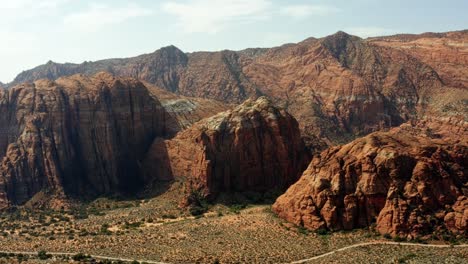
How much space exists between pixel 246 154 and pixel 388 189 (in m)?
33.2

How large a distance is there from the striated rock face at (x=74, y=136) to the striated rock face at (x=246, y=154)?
17.8 m

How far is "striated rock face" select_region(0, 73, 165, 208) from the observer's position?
11312 centimetres

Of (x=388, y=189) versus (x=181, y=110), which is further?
(x=181, y=110)

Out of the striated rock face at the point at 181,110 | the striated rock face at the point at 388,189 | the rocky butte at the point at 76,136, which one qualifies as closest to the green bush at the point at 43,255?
the striated rock face at the point at 388,189

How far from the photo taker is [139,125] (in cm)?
12288

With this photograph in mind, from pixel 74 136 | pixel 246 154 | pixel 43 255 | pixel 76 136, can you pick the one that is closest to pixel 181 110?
pixel 76 136

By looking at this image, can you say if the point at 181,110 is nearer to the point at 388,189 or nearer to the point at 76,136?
the point at 76,136

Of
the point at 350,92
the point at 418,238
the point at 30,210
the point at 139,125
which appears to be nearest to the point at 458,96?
the point at 350,92

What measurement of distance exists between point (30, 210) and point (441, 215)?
229ft

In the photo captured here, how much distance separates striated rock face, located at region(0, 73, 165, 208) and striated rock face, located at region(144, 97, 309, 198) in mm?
17763

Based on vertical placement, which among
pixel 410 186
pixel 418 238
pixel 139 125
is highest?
pixel 139 125

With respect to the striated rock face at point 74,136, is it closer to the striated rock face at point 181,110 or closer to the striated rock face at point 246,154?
the striated rock face at point 181,110

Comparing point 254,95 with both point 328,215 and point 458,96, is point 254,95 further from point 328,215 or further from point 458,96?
point 328,215

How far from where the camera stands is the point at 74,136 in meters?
119
